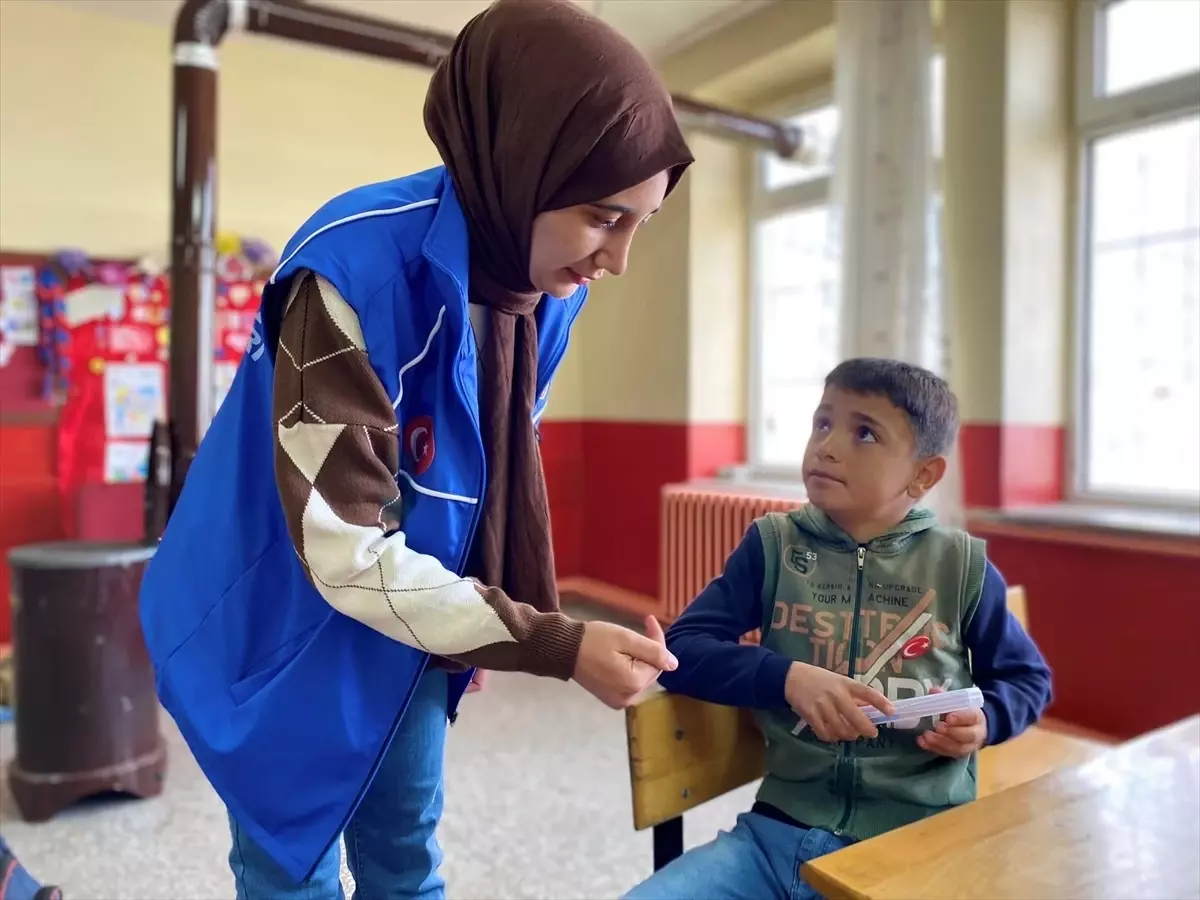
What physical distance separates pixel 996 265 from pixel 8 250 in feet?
8.72

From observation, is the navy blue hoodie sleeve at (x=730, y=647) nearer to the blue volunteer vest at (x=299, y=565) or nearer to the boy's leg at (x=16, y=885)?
the blue volunteer vest at (x=299, y=565)

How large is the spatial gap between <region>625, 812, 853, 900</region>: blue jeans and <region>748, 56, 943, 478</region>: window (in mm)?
1801

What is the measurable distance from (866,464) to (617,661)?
19.3 inches

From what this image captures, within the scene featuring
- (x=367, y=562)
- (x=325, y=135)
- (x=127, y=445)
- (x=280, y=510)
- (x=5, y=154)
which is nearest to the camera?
(x=367, y=562)

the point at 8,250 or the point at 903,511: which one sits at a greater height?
the point at 8,250

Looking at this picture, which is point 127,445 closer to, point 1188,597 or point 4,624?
point 4,624

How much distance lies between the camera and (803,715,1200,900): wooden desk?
659mm

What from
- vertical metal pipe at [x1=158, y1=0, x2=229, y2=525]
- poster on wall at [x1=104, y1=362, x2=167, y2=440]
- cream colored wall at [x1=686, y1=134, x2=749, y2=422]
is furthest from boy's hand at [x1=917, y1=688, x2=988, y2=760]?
poster on wall at [x1=104, y1=362, x2=167, y2=440]

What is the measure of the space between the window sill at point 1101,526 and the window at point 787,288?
2.00 feet

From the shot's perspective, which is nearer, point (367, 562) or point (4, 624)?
point (367, 562)

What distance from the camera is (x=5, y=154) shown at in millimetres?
Result: 1484

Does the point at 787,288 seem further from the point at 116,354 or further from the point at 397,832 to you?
the point at 397,832

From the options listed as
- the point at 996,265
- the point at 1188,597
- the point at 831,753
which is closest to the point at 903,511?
the point at 831,753

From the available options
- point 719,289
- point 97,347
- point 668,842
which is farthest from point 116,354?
point 668,842
